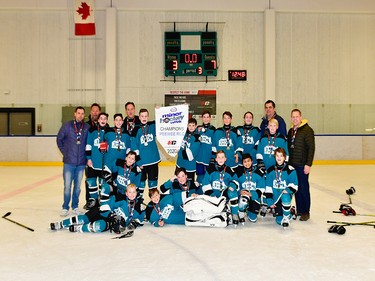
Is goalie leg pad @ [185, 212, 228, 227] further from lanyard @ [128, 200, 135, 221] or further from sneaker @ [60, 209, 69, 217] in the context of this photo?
sneaker @ [60, 209, 69, 217]

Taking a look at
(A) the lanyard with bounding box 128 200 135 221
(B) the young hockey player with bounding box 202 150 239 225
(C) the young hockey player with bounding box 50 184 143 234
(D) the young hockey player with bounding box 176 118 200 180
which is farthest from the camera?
(D) the young hockey player with bounding box 176 118 200 180

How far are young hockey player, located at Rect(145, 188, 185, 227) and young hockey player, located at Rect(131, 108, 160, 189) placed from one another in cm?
57

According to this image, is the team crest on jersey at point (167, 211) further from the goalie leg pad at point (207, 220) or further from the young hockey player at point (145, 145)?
the young hockey player at point (145, 145)

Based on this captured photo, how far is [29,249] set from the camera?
3.36m

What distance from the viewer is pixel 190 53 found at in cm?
1305

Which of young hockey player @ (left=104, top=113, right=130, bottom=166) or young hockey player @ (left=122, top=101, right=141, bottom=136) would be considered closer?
young hockey player @ (left=104, top=113, right=130, bottom=166)

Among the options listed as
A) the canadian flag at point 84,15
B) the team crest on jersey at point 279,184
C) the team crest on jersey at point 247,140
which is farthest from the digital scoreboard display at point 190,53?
the team crest on jersey at point 279,184

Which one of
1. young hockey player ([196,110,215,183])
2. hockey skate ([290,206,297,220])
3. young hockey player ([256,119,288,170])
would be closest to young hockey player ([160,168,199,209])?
young hockey player ([196,110,215,183])

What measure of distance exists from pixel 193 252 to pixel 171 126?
6.41ft

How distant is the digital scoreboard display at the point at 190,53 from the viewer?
13094 millimetres

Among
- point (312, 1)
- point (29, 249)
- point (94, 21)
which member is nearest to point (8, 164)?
point (94, 21)

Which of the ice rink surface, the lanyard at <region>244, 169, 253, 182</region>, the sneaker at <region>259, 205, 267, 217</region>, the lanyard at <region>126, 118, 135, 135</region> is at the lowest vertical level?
the ice rink surface

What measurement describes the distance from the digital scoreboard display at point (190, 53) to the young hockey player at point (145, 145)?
8567mm

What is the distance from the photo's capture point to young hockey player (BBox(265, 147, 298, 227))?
4.17 meters
